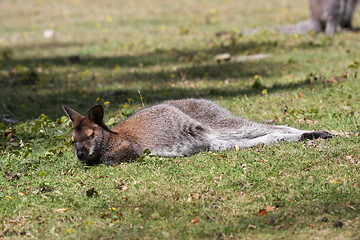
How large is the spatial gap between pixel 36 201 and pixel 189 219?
1.50 metres

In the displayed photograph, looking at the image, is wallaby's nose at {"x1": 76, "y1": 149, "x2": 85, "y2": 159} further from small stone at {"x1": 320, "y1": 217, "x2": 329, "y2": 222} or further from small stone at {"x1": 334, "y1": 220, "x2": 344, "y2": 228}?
small stone at {"x1": 334, "y1": 220, "x2": 344, "y2": 228}

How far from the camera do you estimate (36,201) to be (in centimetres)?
Answer: 508

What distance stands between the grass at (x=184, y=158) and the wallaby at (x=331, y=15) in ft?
1.88

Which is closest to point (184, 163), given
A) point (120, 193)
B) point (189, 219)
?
point (120, 193)

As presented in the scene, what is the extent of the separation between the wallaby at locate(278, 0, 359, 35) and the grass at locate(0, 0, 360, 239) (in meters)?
0.57

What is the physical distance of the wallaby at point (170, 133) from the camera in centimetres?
580

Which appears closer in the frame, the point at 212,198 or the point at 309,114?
the point at 212,198

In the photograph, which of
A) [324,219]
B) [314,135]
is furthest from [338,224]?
[314,135]

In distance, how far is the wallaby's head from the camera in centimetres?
568

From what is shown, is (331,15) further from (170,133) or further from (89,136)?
(89,136)

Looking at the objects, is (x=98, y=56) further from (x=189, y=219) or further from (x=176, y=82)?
(x=189, y=219)

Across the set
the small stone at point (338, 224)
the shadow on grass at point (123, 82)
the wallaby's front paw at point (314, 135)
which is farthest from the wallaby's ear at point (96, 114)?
the shadow on grass at point (123, 82)

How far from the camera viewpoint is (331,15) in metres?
13.8

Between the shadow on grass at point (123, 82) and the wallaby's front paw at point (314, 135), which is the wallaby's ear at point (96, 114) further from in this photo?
the shadow on grass at point (123, 82)
